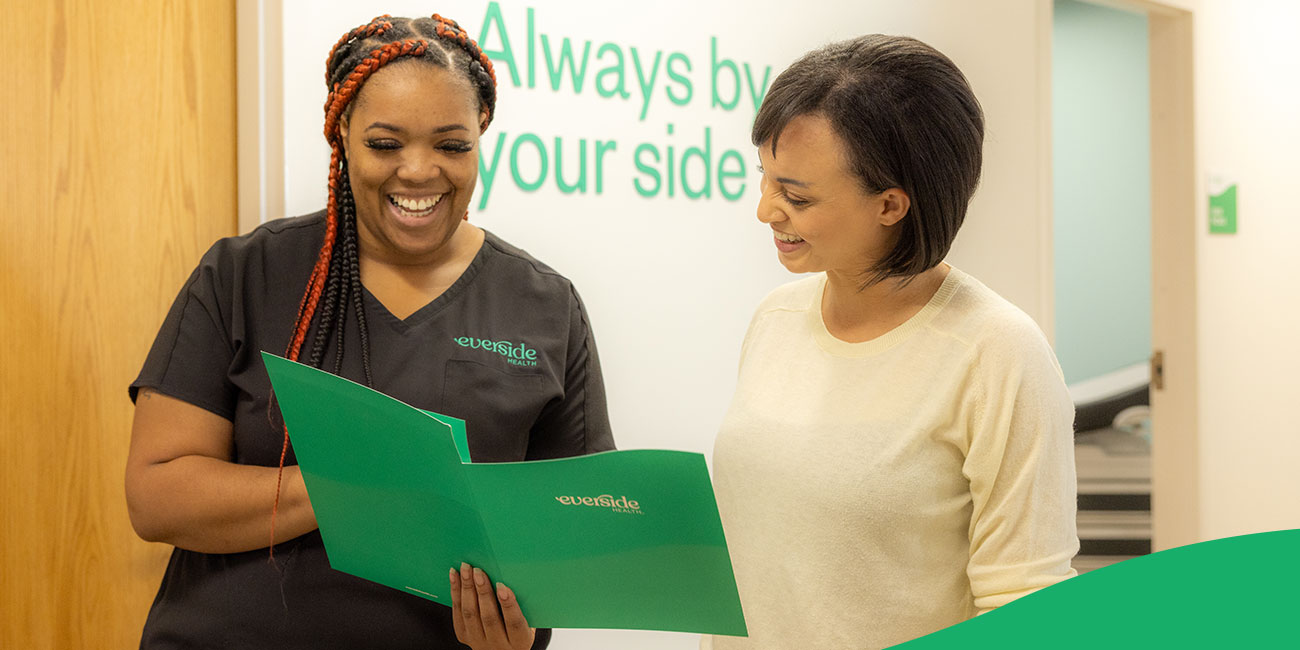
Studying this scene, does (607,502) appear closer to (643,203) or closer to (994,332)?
(994,332)

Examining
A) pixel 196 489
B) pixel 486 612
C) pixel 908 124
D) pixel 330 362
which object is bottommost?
pixel 486 612

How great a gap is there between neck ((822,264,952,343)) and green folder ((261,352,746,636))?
1.21ft

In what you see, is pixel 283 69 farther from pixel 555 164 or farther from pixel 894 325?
pixel 894 325

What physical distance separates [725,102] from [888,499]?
1669 mm

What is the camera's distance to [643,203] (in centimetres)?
250

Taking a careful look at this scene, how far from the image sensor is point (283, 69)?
1952mm

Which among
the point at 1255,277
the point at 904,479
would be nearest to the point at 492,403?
the point at 904,479

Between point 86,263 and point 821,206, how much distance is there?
134cm

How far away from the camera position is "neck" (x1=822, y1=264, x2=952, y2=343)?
4.14 ft

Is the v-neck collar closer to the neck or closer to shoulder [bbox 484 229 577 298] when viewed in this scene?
shoulder [bbox 484 229 577 298]

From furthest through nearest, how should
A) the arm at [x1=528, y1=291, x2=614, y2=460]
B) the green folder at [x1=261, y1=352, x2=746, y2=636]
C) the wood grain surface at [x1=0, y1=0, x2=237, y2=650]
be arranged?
the wood grain surface at [x1=0, y1=0, x2=237, y2=650]
the arm at [x1=528, y1=291, x2=614, y2=460]
the green folder at [x1=261, y1=352, x2=746, y2=636]

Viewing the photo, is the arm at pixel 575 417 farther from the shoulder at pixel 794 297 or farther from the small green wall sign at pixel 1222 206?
the small green wall sign at pixel 1222 206

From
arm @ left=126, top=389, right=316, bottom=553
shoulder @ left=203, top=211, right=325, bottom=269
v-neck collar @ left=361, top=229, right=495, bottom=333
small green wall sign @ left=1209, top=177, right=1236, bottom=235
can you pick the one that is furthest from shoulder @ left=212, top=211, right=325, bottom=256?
small green wall sign @ left=1209, top=177, right=1236, bottom=235

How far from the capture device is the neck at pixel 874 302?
1.26 m
